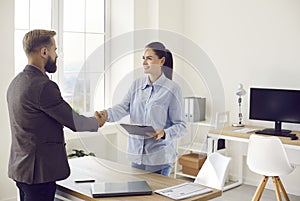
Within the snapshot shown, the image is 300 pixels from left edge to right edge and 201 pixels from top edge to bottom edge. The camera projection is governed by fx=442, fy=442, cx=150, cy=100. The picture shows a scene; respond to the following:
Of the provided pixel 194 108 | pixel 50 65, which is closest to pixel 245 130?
pixel 194 108

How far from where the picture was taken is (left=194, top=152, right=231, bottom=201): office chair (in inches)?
102

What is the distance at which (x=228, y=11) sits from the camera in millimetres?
4953

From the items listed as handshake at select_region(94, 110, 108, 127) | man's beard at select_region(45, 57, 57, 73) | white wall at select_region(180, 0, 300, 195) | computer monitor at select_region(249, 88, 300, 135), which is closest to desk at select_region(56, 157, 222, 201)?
handshake at select_region(94, 110, 108, 127)

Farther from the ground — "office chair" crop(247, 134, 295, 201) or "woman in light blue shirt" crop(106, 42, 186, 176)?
"woman in light blue shirt" crop(106, 42, 186, 176)

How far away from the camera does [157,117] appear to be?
259 centimetres

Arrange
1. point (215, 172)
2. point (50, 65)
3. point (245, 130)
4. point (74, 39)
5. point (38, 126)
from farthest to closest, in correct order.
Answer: point (74, 39)
point (245, 130)
point (215, 172)
point (50, 65)
point (38, 126)

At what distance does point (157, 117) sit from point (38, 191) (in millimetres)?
799

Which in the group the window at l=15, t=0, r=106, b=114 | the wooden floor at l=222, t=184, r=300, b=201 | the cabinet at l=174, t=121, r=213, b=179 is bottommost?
the wooden floor at l=222, t=184, r=300, b=201

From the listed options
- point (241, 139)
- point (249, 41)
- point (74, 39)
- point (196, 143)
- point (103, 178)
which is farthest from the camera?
point (196, 143)

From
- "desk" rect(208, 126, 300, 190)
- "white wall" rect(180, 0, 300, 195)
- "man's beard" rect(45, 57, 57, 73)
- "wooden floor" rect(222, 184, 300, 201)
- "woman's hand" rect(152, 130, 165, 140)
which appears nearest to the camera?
"man's beard" rect(45, 57, 57, 73)

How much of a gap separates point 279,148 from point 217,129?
38.4 inches

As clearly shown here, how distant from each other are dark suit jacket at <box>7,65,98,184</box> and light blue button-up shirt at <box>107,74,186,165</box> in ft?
1.79

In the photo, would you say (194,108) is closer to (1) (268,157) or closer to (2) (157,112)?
(1) (268,157)

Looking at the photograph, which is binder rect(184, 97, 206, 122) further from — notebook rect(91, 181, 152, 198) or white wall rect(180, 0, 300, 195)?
notebook rect(91, 181, 152, 198)
